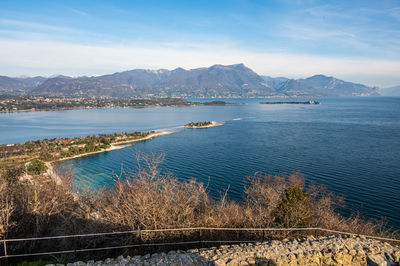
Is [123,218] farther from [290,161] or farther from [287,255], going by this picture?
[290,161]

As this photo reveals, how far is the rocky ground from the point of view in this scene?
24.1 feet

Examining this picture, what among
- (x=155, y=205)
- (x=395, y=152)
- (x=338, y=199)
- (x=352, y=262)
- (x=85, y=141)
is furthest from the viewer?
(x=85, y=141)

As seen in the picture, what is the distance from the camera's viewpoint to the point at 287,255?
780 centimetres

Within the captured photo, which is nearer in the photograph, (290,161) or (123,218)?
(123,218)

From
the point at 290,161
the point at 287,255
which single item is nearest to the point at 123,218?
the point at 287,255

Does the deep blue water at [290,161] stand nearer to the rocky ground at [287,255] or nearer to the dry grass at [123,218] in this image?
the dry grass at [123,218]

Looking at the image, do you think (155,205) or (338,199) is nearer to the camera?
(155,205)

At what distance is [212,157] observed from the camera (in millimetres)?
41281

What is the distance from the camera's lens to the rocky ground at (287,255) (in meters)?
7.34

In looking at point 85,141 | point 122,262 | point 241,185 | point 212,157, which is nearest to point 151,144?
point 85,141

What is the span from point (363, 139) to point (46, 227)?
5889 cm

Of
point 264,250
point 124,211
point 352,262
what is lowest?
point 352,262

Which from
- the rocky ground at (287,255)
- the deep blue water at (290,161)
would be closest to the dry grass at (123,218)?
the rocky ground at (287,255)

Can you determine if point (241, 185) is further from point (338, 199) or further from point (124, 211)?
point (124, 211)
